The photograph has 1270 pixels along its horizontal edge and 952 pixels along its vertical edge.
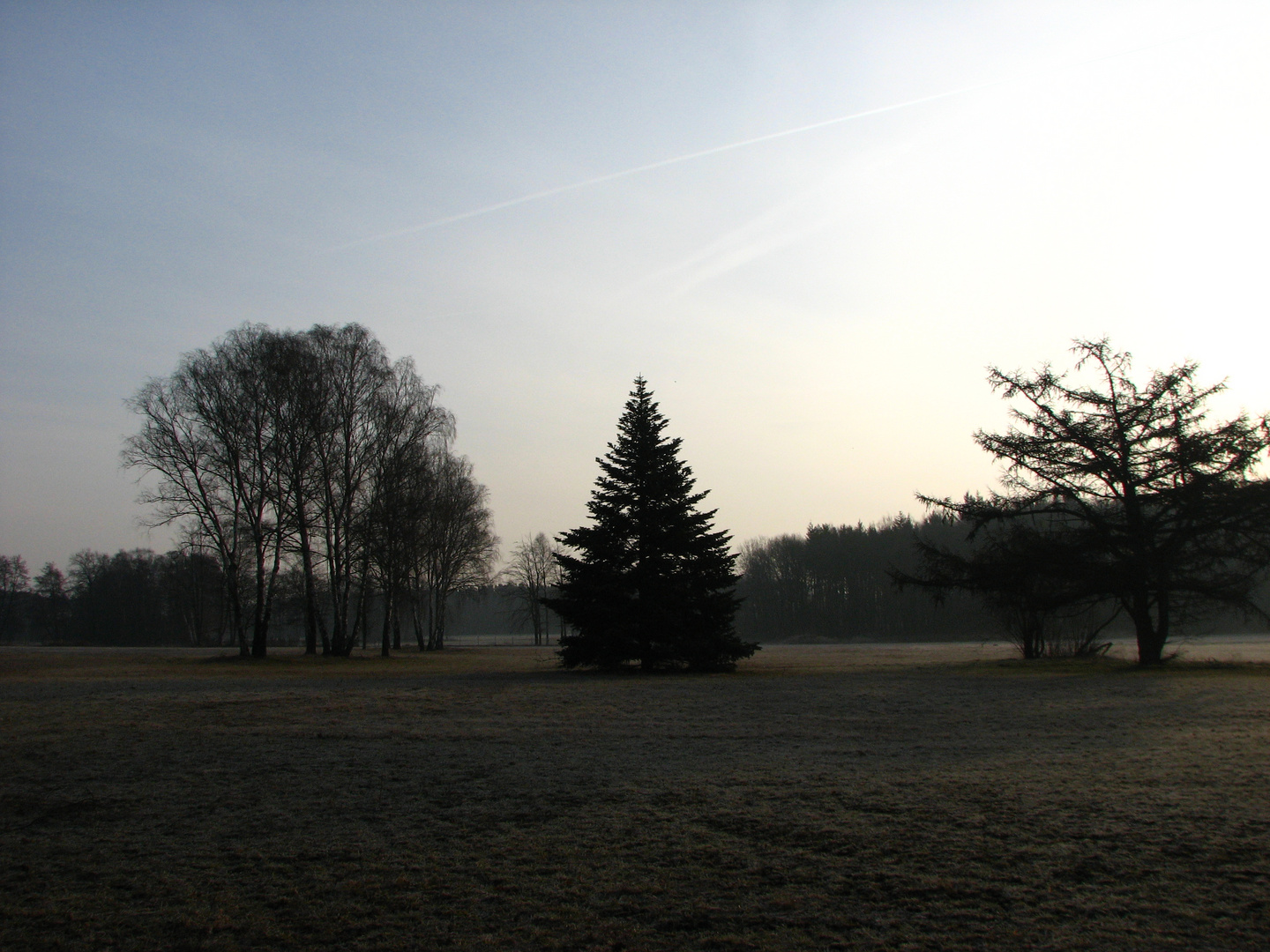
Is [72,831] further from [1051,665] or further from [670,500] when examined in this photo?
[1051,665]

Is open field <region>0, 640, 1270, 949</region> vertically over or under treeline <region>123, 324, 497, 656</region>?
under

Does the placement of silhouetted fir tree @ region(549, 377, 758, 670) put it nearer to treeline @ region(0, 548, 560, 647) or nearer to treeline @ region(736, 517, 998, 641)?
treeline @ region(0, 548, 560, 647)

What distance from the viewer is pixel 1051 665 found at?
93.0ft

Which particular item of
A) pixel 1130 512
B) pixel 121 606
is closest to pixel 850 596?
pixel 1130 512

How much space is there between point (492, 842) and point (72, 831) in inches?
150

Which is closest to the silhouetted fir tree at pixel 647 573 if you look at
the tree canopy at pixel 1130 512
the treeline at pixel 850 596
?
the tree canopy at pixel 1130 512

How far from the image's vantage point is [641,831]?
22.1 feet

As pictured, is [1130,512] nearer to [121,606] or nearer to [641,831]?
[641,831]

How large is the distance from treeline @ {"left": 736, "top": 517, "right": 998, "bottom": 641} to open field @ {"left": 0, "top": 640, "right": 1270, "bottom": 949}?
256 ft

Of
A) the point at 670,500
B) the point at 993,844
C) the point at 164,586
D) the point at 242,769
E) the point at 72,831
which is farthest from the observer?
the point at 164,586

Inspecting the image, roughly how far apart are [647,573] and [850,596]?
243ft

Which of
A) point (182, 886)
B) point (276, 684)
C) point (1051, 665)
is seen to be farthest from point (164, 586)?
point (182, 886)

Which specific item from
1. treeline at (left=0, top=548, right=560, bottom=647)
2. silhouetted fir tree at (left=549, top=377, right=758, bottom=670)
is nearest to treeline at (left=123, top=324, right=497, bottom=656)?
silhouetted fir tree at (left=549, top=377, right=758, bottom=670)

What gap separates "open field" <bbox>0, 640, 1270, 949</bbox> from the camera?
478 cm
